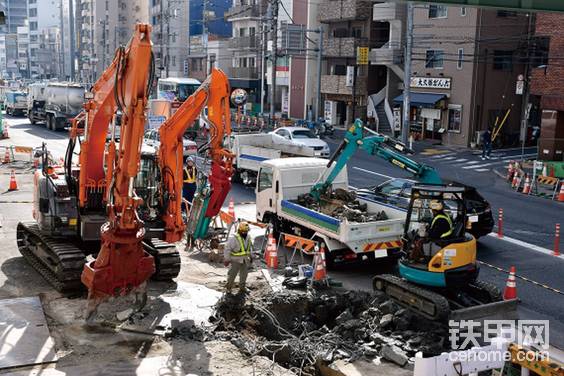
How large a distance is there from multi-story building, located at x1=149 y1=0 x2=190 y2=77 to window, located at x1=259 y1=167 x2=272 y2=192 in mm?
66458

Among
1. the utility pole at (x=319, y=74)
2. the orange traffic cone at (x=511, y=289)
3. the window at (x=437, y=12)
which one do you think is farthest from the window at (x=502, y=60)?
the orange traffic cone at (x=511, y=289)

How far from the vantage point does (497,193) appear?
2648 centimetres

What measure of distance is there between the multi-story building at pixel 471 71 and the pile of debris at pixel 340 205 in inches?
966

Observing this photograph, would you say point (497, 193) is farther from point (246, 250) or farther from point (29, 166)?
point (29, 166)

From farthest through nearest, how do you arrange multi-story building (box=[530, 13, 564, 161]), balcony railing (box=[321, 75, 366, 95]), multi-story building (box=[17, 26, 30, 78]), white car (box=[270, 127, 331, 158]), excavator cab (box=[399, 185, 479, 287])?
multi-story building (box=[17, 26, 30, 78]), balcony railing (box=[321, 75, 366, 95]), multi-story building (box=[530, 13, 564, 161]), white car (box=[270, 127, 331, 158]), excavator cab (box=[399, 185, 479, 287])

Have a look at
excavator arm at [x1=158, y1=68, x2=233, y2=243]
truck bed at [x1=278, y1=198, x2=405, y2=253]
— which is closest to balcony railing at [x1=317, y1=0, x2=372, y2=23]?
truck bed at [x1=278, y1=198, x2=405, y2=253]

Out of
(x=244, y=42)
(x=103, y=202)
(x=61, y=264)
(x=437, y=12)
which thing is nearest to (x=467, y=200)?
(x=103, y=202)

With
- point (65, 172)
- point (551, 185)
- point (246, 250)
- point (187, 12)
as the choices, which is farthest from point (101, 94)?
point (187, 12)

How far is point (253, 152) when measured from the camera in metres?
25.8

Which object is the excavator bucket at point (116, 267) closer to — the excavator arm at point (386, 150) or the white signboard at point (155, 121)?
the excavator arm at point (386, 150)

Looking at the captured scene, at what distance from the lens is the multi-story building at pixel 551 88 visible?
103 ft

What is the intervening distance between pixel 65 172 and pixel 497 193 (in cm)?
1809

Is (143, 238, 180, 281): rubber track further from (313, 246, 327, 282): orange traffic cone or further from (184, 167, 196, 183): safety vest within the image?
(184, 167, 196, 183): safety vest

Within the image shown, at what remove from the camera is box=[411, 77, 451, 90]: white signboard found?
41.3m
